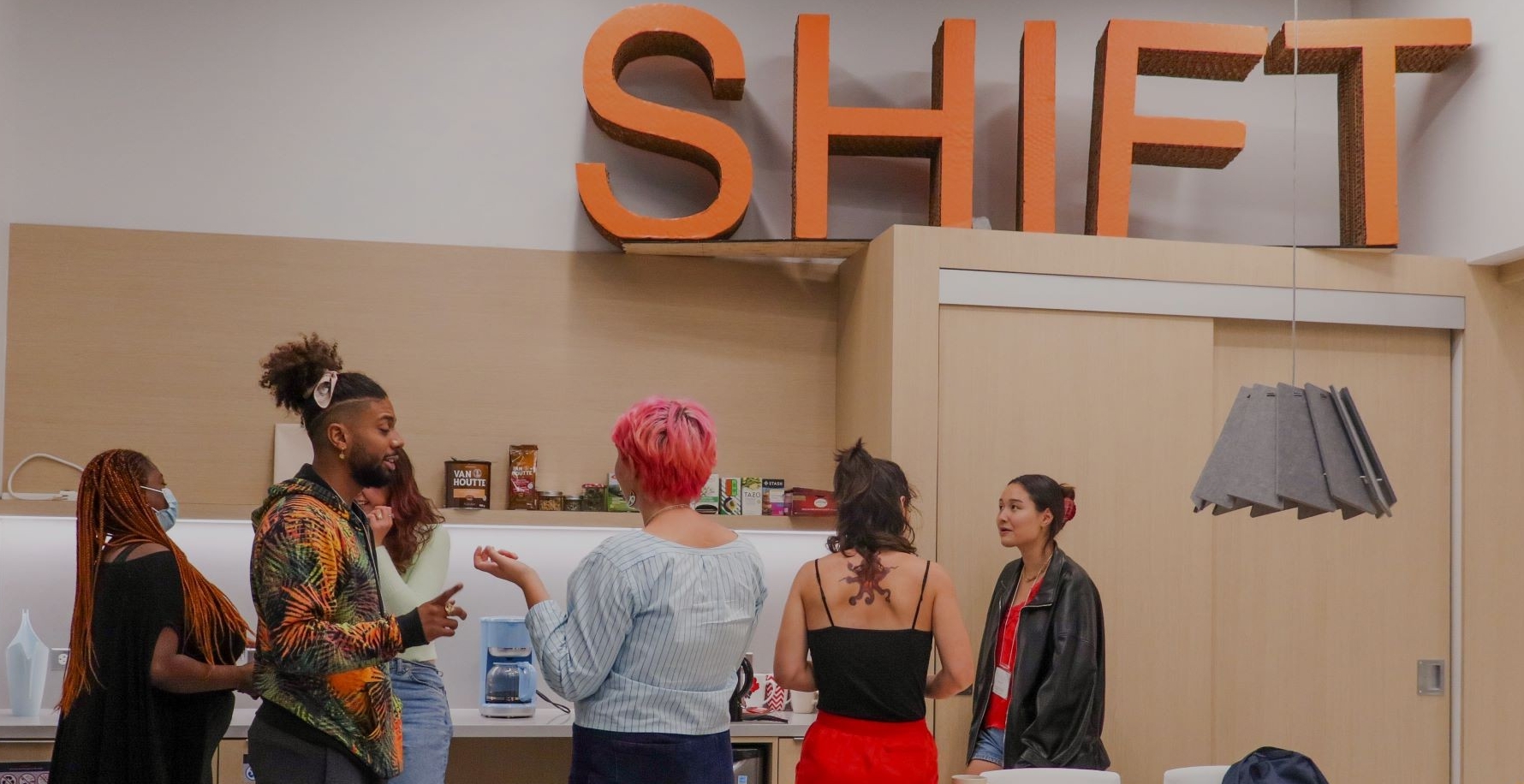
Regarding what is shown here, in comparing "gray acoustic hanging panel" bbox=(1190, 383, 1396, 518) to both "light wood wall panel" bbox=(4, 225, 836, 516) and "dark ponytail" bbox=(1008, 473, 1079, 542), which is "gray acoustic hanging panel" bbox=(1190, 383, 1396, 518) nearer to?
"dark ponytail" bbox=(1008, 473, 1079, 542)

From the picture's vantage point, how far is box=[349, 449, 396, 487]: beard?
257 cm

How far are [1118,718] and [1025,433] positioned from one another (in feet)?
3.32

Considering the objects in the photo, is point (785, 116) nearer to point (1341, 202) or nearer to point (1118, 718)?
point (1341, 202)

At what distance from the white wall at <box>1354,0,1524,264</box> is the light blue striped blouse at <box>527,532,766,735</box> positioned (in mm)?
3589

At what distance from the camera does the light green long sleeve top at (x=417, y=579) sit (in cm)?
330

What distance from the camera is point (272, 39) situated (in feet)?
16.1

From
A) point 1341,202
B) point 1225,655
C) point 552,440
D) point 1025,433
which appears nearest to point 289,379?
point 552,440

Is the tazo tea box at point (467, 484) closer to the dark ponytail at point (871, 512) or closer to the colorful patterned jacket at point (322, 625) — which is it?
the dark ponytail at point (871, 512)

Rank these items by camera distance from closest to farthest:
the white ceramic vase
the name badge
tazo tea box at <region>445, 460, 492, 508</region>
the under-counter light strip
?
the name badge, the white ceramic vase, the under-counter light strip, tazo tea box at <region>445, 460, 492, 508</region>

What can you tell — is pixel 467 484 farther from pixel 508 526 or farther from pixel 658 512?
pixel 658 512

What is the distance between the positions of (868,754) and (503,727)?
5.26 feet

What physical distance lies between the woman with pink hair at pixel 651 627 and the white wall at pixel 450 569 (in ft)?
7.35

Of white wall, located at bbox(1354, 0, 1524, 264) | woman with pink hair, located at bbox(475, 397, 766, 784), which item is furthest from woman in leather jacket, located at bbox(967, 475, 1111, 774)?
white wall, located at bbox(1354, 0, 1524, 264)

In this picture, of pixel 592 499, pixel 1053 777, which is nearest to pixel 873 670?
pixel 1053 777
